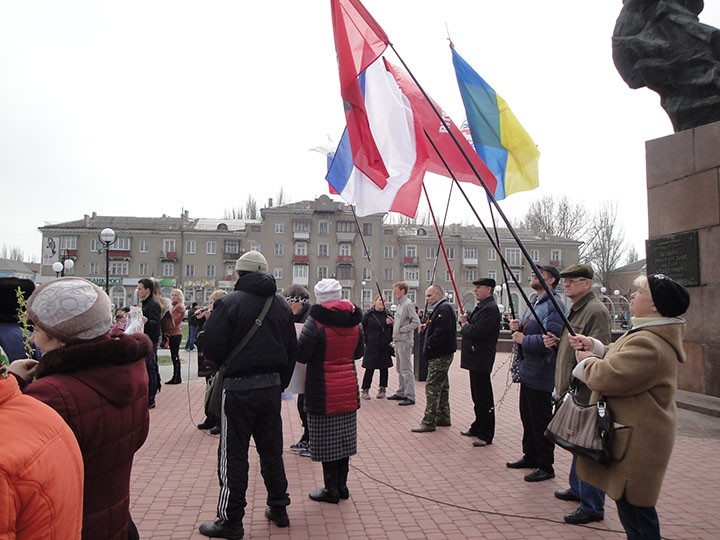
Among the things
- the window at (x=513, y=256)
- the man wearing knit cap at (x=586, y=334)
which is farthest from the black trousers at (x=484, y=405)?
the window at (x=513, y=256)

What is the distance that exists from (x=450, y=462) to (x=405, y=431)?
1.62 metres

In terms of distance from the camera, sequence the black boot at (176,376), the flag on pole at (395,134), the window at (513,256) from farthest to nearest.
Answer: the window at (513,256) → the black boot at (176,376) → the flag on pole at (395,134)

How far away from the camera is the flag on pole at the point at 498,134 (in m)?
6.62

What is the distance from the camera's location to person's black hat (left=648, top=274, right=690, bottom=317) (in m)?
3.17

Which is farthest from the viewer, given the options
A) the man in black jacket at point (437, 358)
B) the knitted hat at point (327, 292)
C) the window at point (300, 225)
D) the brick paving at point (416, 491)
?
the window at point (300, 225)

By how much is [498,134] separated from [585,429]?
423 cm

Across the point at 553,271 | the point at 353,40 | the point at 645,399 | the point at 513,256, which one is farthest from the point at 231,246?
the point at 645,399

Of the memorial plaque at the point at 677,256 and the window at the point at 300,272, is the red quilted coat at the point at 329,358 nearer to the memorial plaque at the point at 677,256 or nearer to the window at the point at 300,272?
the memorial plaque at the point at 677,256

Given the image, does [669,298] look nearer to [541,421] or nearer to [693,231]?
[541,421]

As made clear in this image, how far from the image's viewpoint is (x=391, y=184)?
6668 millimetres

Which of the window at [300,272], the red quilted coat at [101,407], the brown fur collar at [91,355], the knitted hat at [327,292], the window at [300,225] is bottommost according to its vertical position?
the red quilted coat at [101,407]

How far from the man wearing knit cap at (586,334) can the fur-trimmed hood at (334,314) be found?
169 centimetres

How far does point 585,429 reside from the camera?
3314mm

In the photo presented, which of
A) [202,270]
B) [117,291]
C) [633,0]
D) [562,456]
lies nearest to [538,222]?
[202,270]
